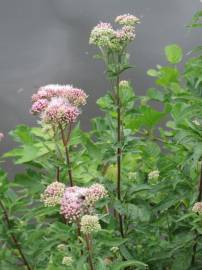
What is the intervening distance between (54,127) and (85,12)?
3240mm

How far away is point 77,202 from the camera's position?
134 centimetres

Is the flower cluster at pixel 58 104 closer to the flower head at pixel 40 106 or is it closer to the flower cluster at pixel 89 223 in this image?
the flower head at pixel 40 106

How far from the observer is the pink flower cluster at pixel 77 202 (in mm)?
1331

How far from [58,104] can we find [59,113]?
4 centimetres

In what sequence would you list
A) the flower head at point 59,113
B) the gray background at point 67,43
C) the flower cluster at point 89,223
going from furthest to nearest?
the gray background at point 67,43
the flower head at point 59,113
the flower cluster at point 89,223

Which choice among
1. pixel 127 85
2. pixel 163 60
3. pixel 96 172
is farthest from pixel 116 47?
pixel 163 60

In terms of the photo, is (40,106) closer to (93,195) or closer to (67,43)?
(93,195)

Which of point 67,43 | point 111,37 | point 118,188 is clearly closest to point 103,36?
point 111,37

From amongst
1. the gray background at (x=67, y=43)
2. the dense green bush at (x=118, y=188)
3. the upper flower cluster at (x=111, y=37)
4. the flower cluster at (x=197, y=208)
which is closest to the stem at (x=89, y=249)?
the dense green bush at (x=118, y=188)

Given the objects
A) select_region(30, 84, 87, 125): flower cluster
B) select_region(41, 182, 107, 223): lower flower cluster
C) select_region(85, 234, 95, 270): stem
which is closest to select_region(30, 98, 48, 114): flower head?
select_region(30, 84, 87, 125): flower cluster

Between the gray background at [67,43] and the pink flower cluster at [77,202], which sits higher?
the gray background at [67,43]

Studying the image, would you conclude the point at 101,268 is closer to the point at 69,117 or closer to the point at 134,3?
the point at 69,117

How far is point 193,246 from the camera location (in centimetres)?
178

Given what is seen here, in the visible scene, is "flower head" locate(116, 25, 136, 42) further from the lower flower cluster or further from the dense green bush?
the lower flower cluster
